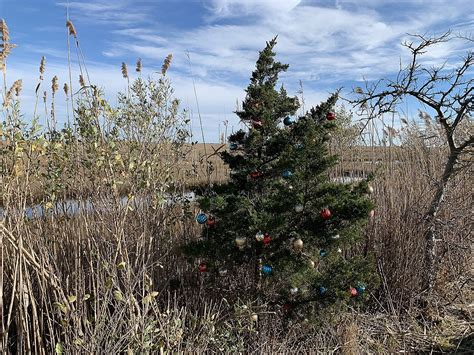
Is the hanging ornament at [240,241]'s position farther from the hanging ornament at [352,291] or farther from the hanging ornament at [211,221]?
the hanging ornament at [352,291]

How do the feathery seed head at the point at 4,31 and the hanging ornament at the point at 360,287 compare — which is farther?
the hanging ornament at the point at 360,287

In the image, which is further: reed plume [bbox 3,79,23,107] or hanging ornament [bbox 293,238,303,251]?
hanging ornament [bbox 293,238,303,251]

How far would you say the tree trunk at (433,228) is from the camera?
118 inches

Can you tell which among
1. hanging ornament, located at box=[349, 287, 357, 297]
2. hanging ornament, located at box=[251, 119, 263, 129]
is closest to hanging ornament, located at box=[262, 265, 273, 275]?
hanging ornament, located at box=[349, 287, 357, 297]

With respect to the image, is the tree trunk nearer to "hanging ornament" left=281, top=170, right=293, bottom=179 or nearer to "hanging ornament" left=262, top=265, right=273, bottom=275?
"hanging ornament" left=281, top=170, right=293, bottom=179

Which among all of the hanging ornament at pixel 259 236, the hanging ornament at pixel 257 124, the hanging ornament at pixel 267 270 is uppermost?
the hanging ornament at pixel 257 124

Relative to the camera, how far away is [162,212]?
291 centimetres

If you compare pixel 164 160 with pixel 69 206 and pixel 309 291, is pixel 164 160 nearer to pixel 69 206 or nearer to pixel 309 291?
pixel 69 206

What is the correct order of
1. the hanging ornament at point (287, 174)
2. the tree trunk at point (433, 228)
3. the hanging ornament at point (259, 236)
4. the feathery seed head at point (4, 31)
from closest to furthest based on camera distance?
the feathery seed head at point (4, 31) < the hanging ornament at point (259, 236) < the hanging ornament at point (287, 174) < the tree trunk at point (433, 228)

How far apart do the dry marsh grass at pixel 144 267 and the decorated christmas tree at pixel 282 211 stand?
0.20 meters

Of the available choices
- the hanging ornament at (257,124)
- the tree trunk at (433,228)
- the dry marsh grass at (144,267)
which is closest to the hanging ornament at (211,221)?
the dry marsh grass at (144,267)

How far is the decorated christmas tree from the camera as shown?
228 centimetres

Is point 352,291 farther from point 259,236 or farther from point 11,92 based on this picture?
point 11,92

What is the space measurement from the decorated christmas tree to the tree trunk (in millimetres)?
779
